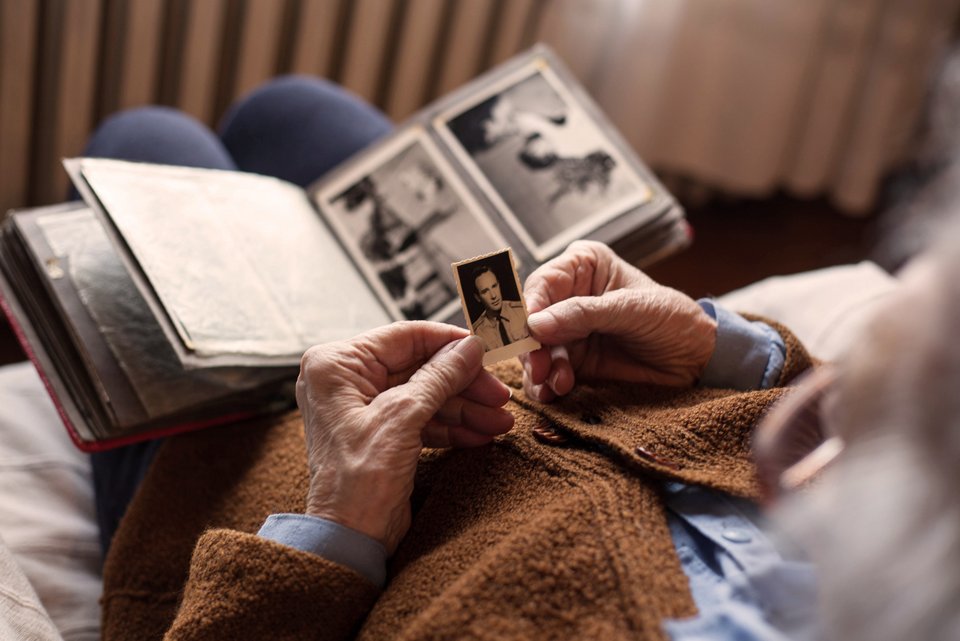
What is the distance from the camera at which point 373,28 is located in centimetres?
187

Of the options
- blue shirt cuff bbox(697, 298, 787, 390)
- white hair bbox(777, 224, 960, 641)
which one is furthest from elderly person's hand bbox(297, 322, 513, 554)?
white hair bbox(777, 224, 960, 641)

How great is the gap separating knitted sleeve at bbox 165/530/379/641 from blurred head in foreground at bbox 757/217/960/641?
1.20 feet

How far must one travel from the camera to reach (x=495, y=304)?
0.73m

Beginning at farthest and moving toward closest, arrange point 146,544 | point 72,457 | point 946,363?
point 72,457, point 146,544, point 946,363

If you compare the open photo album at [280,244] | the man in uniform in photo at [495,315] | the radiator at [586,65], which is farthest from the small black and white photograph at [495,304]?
the radiator at [586,65]

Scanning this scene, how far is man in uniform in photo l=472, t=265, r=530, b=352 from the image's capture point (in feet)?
2.37

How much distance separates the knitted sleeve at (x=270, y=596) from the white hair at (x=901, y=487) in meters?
0.37

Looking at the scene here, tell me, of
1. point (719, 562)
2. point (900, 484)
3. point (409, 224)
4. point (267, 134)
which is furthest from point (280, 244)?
point (900, 484)

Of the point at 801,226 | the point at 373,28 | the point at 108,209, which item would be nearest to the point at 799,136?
the point at 801,226

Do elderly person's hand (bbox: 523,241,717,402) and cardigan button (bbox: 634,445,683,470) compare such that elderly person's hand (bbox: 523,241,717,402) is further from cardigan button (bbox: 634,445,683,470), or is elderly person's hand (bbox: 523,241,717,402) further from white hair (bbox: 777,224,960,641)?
white hair (bbox: 777,224,960,641)

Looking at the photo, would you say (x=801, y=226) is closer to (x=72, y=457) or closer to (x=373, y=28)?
(x=373, y=28)

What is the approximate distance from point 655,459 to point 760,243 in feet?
5.91

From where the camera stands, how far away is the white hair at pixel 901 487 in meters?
0.40

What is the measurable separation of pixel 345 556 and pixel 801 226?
2.08 metres
